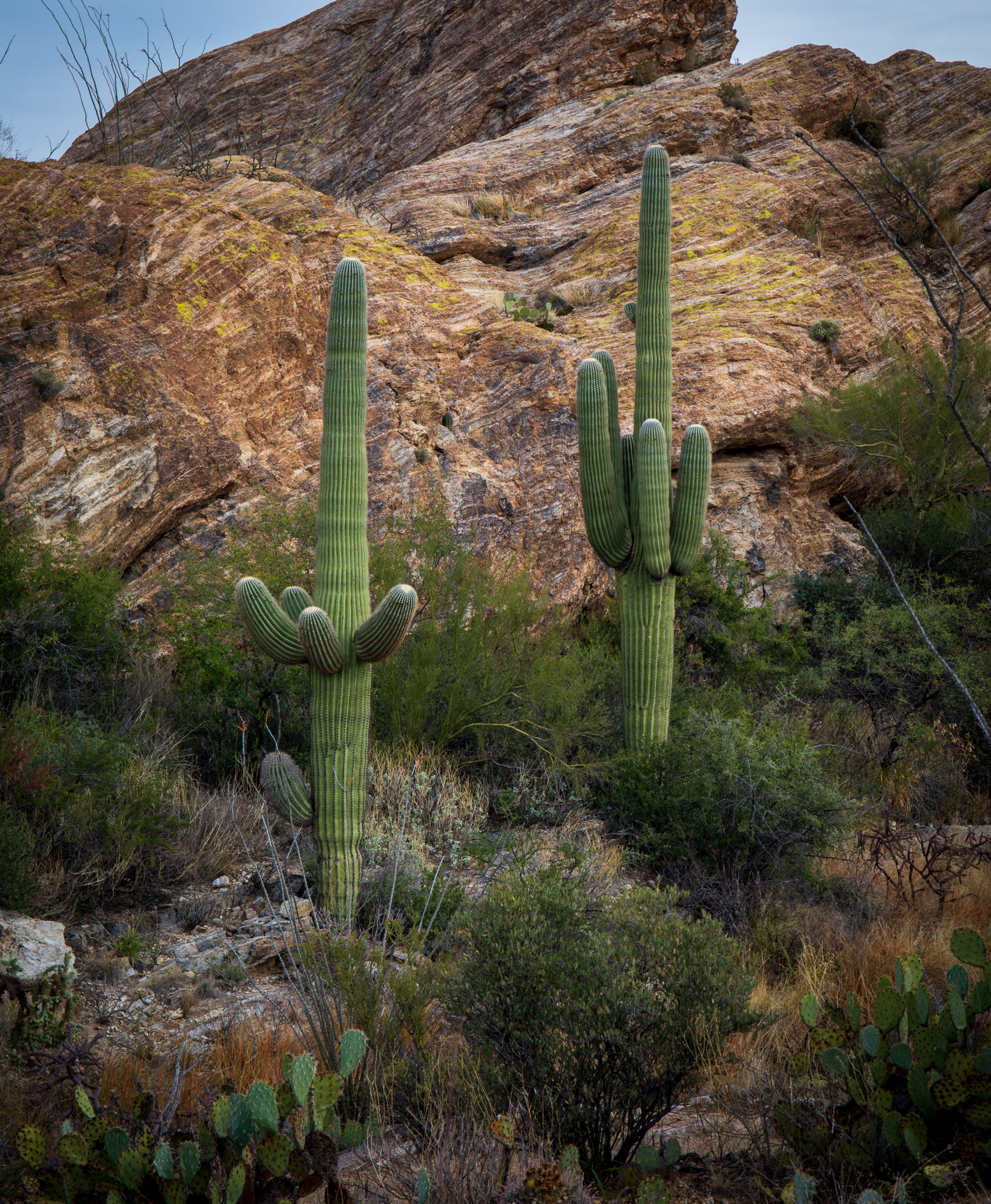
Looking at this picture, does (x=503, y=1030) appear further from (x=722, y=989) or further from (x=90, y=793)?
(x=90, y=793)

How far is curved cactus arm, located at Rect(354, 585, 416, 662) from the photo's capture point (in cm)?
499

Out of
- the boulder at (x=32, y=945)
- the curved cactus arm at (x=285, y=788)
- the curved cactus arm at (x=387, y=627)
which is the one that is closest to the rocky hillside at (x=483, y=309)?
the curved cactus arm at (x=285, y=788)

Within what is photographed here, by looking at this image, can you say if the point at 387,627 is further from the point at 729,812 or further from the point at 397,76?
the point at 397,76

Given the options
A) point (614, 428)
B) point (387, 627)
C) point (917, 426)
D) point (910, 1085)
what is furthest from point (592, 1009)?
point (917, 426)

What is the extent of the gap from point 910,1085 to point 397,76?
81.2 feet

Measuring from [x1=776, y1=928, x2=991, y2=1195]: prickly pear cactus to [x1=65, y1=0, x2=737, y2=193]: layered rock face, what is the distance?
62.1 ft

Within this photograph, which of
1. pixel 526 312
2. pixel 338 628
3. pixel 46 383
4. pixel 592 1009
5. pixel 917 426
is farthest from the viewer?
pixel 526 312

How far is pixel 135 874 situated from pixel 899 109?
19.6 m

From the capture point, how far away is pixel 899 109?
683 inches

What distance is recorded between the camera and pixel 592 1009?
3098 millimetres

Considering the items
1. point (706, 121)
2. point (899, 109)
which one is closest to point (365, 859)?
point (706, 121)

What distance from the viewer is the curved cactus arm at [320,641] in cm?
500

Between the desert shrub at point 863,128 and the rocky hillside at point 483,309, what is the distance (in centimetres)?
26

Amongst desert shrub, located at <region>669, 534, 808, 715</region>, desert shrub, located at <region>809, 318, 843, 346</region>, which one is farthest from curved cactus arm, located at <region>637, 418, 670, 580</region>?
desert shrub, located at <region>809, 318, 843, 346</region>
